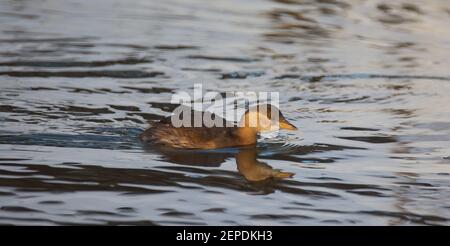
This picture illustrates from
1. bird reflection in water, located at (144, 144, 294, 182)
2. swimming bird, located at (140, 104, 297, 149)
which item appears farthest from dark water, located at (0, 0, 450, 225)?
swimming bird, located at (140, 104, 297, 149)

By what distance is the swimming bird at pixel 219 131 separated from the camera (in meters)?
9.70

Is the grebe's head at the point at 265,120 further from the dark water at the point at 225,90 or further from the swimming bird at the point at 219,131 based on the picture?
the dark water at the point at 225,90

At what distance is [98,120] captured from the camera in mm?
10484

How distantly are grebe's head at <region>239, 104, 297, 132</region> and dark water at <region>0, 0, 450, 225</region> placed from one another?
0.65 ft

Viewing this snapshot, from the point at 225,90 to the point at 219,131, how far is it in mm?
2319

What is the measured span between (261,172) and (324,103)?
9.33 feet

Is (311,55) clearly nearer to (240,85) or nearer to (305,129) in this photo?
(240,85)

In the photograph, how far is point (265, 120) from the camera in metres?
9.95

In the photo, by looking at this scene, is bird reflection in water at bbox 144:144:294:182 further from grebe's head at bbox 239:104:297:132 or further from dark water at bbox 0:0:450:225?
grebe's head at bbox 239:104:297:132

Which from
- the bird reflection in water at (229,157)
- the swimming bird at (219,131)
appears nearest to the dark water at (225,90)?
the bird reflection in water at (229,157)

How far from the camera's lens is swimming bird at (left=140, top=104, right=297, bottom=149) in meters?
9.70

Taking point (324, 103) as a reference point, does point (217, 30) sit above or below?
above
